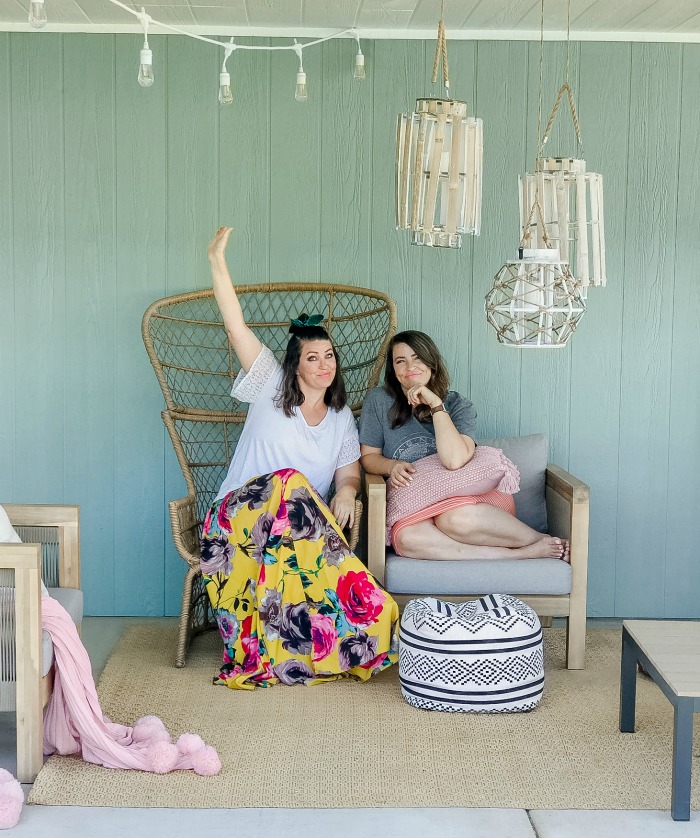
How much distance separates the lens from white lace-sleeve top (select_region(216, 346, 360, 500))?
374 centimetres

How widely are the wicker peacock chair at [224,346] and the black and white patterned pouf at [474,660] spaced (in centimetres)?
121

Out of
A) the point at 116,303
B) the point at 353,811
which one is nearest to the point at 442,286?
the point at 116,303

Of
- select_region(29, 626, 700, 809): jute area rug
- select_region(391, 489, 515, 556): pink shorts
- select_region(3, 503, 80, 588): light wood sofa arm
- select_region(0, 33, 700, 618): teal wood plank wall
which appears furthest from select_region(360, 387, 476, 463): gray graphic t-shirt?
select_region(3, 503, 80, 588): light wood sofa arm

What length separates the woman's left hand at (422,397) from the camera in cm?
374

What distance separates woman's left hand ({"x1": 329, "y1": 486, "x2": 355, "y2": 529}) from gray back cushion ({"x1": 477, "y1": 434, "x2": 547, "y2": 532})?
Result: 652 millimetres

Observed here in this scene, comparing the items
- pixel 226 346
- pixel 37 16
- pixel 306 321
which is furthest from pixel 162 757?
pixel 226 346

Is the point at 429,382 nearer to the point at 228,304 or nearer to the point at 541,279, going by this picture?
the point at 228,304

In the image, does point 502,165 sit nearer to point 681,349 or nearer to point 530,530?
point 681,349

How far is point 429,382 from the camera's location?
3.89m

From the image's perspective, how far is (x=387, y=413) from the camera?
393cm

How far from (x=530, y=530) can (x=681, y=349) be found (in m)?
1.19

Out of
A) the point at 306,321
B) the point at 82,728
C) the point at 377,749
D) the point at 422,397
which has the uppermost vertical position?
the point at 306,321

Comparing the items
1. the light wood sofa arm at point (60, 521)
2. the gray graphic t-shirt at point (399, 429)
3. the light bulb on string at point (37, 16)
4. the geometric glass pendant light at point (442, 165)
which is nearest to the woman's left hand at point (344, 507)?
the gray graphic t-shirt at point (399, 429)

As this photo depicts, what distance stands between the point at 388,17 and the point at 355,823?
297 centimetres
